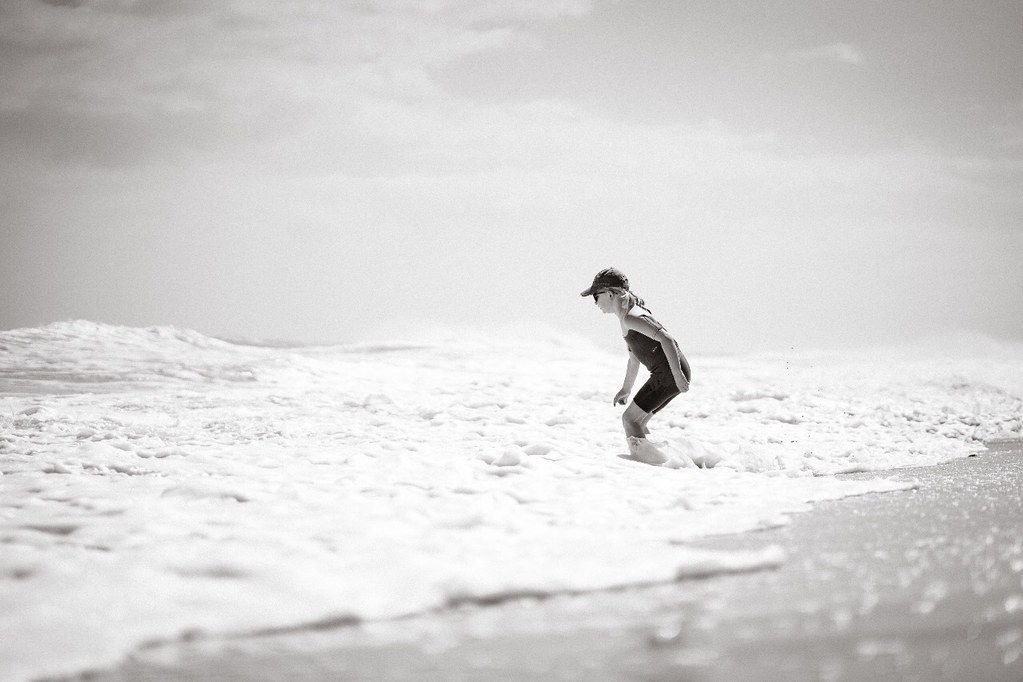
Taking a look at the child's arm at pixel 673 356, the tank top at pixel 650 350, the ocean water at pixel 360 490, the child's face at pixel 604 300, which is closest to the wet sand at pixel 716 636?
the ocean water at pixel 360 490

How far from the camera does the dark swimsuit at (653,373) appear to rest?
6.05 m

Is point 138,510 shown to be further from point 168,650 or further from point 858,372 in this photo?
point 858,372

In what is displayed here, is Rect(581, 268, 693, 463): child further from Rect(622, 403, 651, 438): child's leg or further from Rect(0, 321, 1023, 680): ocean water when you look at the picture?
Rect(0, 321, 1023, 680): ocean water

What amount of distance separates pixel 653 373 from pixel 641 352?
0.20 m

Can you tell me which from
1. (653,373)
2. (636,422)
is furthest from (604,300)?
(636,422)

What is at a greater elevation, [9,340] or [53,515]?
[9,340]

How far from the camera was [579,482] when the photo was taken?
479 cm

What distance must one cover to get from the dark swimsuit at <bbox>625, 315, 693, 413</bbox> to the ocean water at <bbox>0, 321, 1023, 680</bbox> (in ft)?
1.22

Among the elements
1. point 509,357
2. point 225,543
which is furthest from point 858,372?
point 225,543

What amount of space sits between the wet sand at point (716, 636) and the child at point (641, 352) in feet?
10.3

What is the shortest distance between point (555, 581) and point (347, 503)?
1.71m

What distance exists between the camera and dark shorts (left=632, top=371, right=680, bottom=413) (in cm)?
605

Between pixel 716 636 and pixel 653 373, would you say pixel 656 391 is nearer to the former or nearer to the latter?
pixel 653 373

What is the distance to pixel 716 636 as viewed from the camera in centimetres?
205
